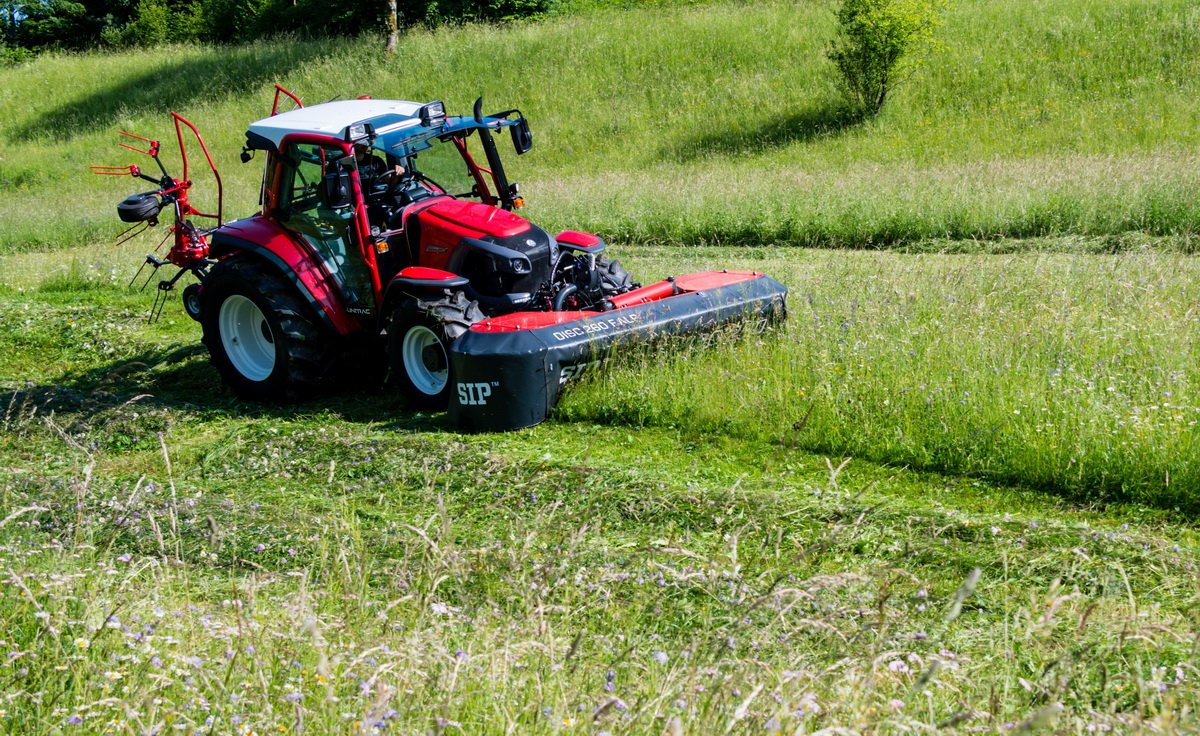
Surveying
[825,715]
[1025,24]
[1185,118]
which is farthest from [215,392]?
[1025,24]

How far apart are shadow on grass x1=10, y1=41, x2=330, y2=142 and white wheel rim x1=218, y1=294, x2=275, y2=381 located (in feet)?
78.3

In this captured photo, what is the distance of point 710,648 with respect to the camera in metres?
3.48

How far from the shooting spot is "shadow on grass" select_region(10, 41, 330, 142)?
32875 millimetres

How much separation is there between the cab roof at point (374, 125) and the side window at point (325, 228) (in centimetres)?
17

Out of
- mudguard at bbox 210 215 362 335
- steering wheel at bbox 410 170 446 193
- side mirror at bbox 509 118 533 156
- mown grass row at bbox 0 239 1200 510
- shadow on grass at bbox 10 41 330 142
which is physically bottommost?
mown grass row at bbox 0 239 1200 510

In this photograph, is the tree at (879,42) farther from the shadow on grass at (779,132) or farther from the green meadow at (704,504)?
the green meadow at (704,504)

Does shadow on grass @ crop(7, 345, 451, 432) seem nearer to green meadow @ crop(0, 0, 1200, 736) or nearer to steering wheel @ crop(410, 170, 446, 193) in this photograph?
→ green meadow @ crop(0, 0, 1200, 736)

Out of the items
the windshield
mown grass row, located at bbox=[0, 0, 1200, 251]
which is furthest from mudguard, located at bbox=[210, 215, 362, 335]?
mown grass row, located at bbox=[0, 0, 1200, 251]

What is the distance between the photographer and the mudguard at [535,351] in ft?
24.7

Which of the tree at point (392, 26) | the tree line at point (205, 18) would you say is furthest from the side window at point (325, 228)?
the tree line at point (205, 18)

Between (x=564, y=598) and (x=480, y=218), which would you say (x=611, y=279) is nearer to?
(x=480, y=218)

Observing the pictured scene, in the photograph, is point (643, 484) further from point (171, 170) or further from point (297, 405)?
point (171, 170)

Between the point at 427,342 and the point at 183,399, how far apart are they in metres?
2.50

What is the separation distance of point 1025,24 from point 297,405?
21.5m
